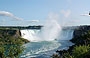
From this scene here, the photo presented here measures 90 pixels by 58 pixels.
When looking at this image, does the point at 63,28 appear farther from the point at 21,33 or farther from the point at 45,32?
the point at 21,33

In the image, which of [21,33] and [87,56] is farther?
[21,33]

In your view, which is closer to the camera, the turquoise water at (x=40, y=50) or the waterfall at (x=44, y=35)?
the turquoise water at (x=40, y=50)

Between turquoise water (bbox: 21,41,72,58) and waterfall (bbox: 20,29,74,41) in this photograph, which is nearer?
turquoise water (bbox: 21,41,72,58)

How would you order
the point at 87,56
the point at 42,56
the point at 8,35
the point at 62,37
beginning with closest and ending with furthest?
the point at 87,56 → the point at 42,56 → the point at 8,35 → the point at 62,37

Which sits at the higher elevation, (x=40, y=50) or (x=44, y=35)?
(x=40, y=50)

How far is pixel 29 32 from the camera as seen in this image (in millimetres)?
103125

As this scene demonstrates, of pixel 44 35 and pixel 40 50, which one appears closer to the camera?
pixel 40 50

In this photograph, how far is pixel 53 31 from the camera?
116 meters

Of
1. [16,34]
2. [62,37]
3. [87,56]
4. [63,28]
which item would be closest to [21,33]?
[16,34]

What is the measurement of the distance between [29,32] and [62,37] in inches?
533

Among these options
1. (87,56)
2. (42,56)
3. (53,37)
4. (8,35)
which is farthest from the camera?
(53,37)

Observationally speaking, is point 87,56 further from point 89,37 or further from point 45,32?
point 45,32

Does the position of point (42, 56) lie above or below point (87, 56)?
below

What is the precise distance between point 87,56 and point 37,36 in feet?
260
